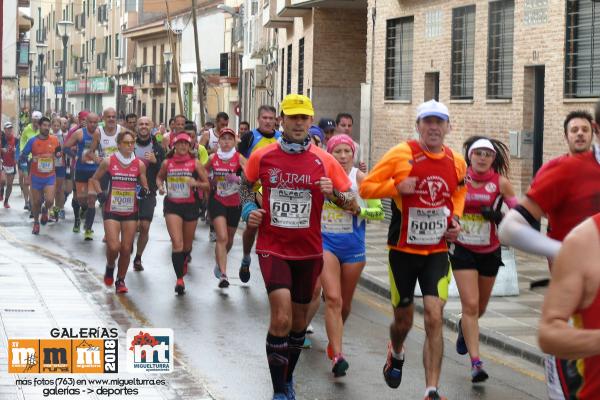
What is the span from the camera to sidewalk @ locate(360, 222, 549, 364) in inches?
442

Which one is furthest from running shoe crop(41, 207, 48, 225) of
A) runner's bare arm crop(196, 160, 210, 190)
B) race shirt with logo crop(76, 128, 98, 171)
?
runner's bare arm crop(196, 160, 210, 190)

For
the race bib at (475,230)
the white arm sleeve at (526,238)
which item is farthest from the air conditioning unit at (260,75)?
the white arm sleeve at (526,238)

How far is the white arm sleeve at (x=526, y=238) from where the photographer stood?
171 inches

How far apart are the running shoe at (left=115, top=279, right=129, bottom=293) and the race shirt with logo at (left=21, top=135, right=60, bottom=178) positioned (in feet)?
27.6

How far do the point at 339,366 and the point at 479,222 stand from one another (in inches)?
61.9

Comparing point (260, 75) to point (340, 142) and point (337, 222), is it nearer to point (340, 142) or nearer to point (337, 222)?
point (340, 142)

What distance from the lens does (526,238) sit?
14.6 ft

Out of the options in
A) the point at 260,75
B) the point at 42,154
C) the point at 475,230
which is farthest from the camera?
the point at 260,75

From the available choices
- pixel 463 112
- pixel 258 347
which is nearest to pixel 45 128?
pixel 463 112

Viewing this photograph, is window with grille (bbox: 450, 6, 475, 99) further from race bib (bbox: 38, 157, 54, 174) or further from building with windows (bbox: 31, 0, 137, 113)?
building with windows (bbox: 31, 0, 137, 113)

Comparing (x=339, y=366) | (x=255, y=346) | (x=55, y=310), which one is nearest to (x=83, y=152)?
(x=55, y=310)

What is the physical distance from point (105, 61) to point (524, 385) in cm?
8143

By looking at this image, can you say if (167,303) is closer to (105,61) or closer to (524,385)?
(524,385)

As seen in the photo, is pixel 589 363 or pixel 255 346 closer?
pixel 589 363
